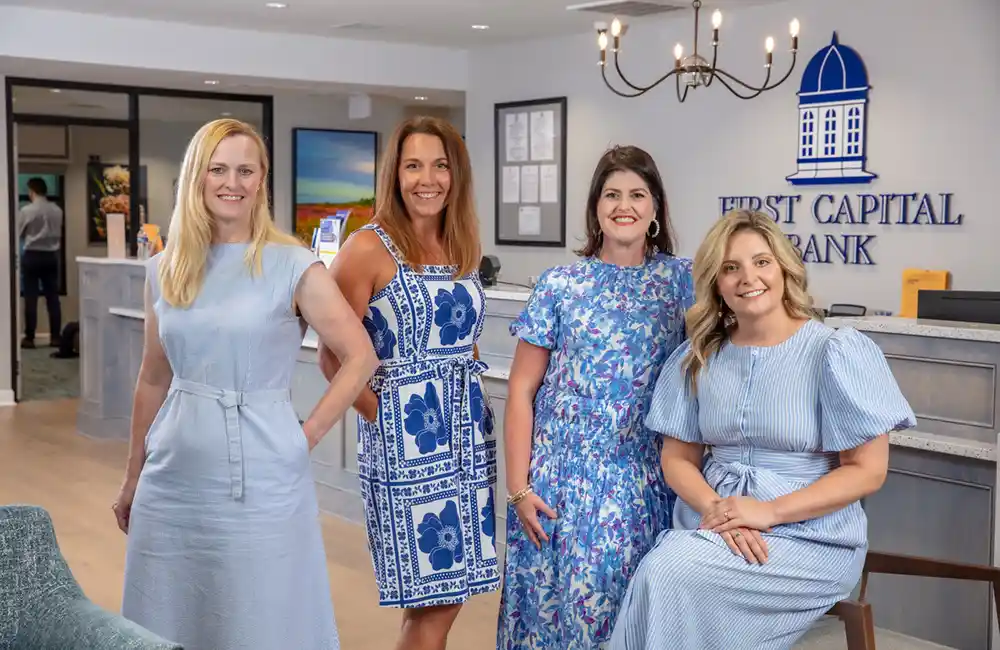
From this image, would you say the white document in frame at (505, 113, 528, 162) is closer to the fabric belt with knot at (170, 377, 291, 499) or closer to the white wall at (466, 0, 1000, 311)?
the white wall at (466, 0, 1000, 311)

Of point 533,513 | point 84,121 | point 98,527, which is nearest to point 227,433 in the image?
point 533,513

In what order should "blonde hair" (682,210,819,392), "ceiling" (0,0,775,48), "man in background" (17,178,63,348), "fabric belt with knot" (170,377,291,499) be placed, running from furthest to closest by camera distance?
1. "man in background" (17,178,63,348)
2. "ceiling" (0,0,775,48)
3. "blonde hair" (682,210,819,392)
4. "fabric belt with knot" (170,377,291,499)

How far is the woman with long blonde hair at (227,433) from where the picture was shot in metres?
2.34

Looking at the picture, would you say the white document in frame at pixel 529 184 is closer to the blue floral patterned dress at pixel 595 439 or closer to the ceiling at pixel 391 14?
the ceiling at pixel 391 14

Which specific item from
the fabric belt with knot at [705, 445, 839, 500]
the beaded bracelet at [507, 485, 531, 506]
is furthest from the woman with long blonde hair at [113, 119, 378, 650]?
the fabric belt with knot at [705, 445, 839, 500]

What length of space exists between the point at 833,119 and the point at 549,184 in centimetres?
268

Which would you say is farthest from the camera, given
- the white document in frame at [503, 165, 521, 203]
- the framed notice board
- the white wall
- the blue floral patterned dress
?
the white document in frame at [503, 165, 521, 203]

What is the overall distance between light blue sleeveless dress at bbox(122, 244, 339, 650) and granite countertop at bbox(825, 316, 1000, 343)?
5.91 feet

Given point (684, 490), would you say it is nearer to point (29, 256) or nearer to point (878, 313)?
point (878, 313)

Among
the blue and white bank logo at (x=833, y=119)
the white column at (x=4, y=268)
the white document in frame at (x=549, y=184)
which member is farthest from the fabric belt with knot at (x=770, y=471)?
the white column at (x=4, y=268)

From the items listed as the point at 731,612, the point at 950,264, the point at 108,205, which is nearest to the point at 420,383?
the point at 731,612

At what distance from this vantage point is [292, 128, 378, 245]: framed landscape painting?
1115cm

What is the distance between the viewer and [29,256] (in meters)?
10.4

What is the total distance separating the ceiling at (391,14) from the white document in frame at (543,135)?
23.9 inches
